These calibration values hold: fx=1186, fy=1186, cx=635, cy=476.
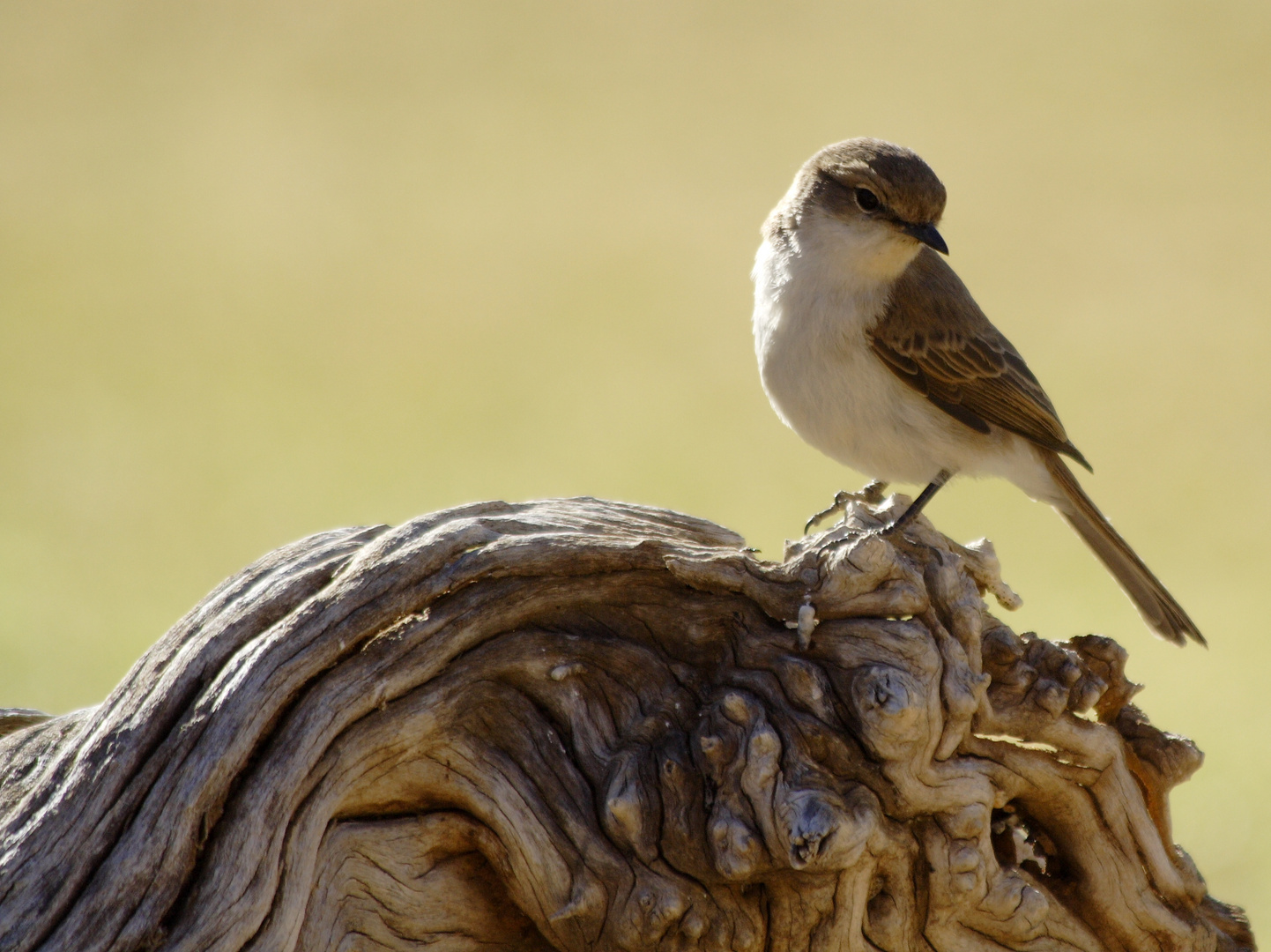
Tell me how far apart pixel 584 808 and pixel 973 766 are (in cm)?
107

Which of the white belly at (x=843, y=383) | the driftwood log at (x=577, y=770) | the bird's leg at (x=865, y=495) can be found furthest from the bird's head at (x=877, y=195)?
the driftwood log at (x=577, y=770)

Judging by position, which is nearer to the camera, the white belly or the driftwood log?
the driftwood log

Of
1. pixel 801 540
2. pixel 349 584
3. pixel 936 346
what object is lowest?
pixel 349 584

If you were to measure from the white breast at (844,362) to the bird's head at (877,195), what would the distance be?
4 centimetres

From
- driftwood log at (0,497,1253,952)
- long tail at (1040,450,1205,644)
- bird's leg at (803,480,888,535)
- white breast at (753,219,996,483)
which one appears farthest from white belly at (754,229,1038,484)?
driftwood log at (0,497,1253,952)

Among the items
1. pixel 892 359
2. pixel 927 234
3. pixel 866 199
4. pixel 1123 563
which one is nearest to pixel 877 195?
pixel 866 199

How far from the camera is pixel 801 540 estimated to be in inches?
142

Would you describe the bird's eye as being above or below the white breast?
above

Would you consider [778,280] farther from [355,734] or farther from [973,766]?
[355,734]

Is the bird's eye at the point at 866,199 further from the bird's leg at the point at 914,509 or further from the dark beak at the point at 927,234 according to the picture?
the bird's leg at the point at 914,509

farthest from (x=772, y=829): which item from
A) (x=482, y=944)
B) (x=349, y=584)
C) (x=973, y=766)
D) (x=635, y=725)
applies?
(x=349, y=584)

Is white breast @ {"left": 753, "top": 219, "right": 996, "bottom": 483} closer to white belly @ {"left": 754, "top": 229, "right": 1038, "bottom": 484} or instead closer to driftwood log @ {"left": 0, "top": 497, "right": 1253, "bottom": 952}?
white belly @ {"left": 754, "top": 229, "right": 1038, "bottom": 484}

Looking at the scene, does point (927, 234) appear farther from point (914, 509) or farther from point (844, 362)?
point (914, 509)

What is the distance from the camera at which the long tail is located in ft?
14.6
